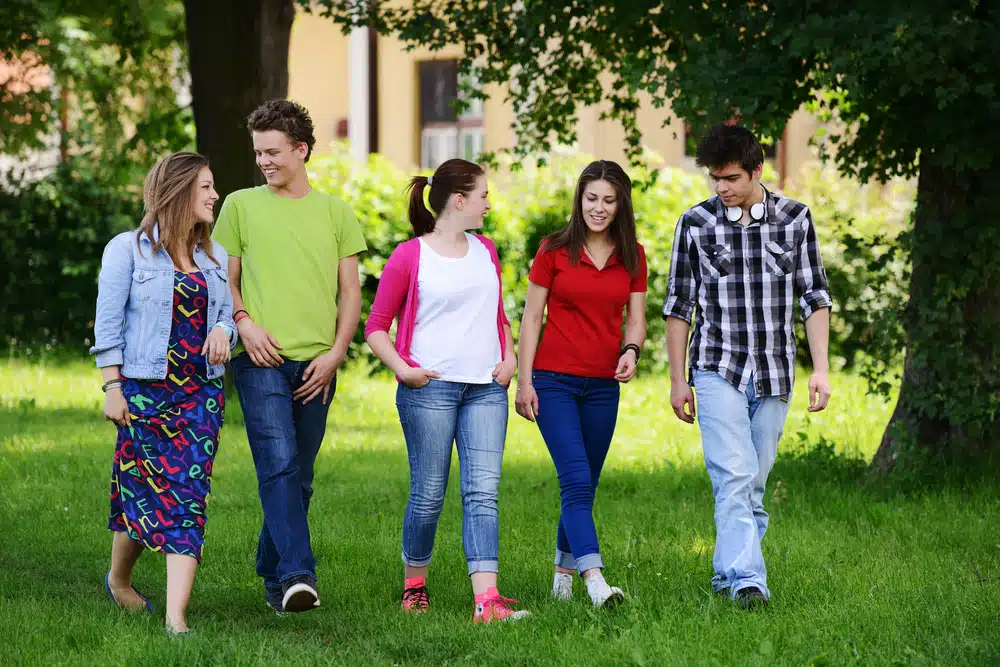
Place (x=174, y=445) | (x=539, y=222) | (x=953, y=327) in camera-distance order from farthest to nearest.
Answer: (x=539, y=222) → (x=953, y=327) → (x=174, y=445)

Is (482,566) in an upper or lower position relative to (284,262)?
lower

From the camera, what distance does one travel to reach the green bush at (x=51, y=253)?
1648 centimetres

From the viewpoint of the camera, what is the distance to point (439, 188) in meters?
5.55

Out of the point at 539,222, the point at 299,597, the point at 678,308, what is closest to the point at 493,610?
the point at 299,597

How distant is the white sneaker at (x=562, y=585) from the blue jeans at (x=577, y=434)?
0.21 m

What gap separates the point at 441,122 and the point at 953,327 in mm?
15913

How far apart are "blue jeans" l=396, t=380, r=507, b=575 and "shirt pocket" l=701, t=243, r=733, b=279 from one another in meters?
1.00

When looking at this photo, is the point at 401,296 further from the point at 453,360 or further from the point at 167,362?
the point at 167,362

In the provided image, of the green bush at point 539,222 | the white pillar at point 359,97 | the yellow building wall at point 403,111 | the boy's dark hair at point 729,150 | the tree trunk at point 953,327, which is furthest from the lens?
the white pillar at point 359,97

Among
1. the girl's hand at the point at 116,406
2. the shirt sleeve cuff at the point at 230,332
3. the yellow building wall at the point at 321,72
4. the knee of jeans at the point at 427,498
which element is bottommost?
the knee of jeans at the point at 427,498

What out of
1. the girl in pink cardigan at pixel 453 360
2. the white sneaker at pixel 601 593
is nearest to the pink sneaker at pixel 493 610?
the girl in pink cardigan at pixel 453 360

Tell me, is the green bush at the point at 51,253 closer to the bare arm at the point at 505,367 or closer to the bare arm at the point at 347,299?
the bare arm at the point at 347,299

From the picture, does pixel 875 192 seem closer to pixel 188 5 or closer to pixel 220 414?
pixel 188 5

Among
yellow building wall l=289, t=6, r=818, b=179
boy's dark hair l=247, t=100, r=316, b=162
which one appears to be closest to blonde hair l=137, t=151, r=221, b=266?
boy's dark hair l=247, t=100, r=316, b=162
